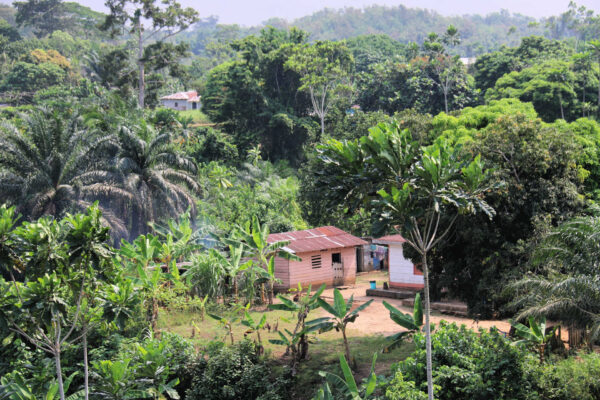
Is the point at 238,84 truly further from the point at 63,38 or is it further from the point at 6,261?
the point at 63,38

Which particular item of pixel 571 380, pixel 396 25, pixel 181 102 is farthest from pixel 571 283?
pixel 396 25

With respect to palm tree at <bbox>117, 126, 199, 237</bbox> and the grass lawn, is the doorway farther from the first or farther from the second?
palm tree at <bbox>117, 126, 199, 237</bbox>

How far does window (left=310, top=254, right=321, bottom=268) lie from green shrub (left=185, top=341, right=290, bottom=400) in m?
8.23

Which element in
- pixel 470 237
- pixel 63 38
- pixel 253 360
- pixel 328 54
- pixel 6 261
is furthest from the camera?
pixel 63 38

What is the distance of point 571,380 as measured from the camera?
11.3m

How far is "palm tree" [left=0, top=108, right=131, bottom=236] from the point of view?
20.7 m

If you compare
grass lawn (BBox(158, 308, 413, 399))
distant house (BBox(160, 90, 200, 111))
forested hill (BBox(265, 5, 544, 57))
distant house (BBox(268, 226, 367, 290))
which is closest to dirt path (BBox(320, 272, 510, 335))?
grass lawn (BBox(158, 308, 413, 399))

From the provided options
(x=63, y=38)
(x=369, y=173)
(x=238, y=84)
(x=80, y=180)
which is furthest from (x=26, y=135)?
(x=63, y=38)

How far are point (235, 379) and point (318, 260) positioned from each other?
30.1ft

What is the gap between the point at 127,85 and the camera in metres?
40.0

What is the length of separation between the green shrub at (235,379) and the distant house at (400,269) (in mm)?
8303

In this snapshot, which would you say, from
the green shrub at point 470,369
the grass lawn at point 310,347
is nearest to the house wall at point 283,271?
the grass lawn at point 310,347

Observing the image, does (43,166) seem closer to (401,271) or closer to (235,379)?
(235,379)

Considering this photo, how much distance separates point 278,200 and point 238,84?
15.7 m
